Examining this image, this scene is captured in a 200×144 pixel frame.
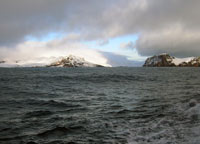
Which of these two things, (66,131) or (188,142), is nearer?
(188,142)

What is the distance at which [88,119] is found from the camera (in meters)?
13.8

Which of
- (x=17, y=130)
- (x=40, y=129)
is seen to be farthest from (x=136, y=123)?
(x=17, y=130)

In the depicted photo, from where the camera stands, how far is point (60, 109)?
17078 millimetres

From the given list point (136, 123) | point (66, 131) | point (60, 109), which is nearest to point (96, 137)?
point (66, 131)

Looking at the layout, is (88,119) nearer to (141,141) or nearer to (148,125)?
(148,125)

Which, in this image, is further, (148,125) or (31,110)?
(31,110)

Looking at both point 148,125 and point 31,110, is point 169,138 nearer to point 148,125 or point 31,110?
point 148,125

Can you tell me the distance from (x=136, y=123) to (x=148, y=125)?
86cm

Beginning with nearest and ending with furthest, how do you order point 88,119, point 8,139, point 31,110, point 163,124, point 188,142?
point 188,142 → point 8,139 → point 163,124 → point 88,119 → point 31,110

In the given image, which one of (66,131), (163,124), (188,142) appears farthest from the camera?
(163,124)

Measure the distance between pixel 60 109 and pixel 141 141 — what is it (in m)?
9.38

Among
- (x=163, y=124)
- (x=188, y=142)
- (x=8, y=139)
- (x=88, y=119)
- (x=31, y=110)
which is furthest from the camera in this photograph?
(x=31, y=110)

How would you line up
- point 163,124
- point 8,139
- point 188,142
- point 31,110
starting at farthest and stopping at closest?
point 31,110, point 163,124, point 8,139, point 188,142

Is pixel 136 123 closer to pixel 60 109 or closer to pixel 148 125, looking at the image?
pixel 148 125
